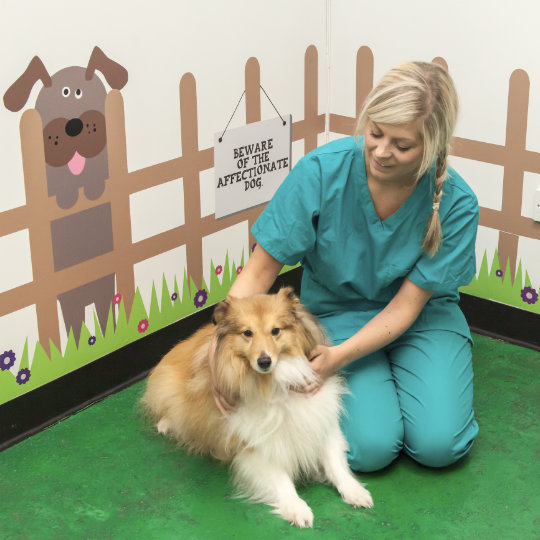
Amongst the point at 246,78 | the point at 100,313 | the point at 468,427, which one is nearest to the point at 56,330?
the point at 100,313

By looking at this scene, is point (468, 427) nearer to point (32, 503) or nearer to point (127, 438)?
point (127, 438)

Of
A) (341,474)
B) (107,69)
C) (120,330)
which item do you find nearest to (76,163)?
(107,69)

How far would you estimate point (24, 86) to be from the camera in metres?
2.36

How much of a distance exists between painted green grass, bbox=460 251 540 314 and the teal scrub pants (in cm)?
56

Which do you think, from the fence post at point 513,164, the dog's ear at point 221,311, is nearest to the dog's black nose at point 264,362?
the dog's ear at point 221,311

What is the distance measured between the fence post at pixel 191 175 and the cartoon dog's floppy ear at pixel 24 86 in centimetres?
54

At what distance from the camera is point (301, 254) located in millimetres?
2543

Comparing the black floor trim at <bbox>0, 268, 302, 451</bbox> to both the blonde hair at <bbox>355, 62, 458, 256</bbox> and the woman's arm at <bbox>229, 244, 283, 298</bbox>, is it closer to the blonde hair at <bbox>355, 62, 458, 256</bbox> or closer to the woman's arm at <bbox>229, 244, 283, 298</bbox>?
the woman's arm at <bbox>229, 244, 283, 298</bbox>

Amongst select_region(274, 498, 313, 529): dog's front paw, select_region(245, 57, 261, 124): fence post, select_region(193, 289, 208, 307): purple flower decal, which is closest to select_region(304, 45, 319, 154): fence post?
select_region(245, 57, 261, 124): fence post

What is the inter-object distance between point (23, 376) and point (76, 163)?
671mm

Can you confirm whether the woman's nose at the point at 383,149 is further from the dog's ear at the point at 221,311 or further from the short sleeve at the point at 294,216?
the dog's ear at the point at 221,311

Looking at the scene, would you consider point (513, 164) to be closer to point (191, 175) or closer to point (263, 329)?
point (191, 175)

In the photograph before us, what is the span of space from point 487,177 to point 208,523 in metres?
1.57

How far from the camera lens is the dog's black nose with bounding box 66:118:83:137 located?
8.24 feet
